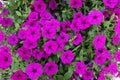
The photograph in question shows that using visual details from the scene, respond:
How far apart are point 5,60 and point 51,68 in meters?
0.22

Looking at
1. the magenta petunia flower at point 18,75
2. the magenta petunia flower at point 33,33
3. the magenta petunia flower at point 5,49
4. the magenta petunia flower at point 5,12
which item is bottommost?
the magenta petunia flower at point 18,75

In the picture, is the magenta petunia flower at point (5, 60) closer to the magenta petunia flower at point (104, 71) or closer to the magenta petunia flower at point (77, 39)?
the magenta petunia flower at point (77, 39)

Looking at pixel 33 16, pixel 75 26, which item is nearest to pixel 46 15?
pixel 33 16

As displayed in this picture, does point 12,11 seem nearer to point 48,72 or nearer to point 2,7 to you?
point 2,7

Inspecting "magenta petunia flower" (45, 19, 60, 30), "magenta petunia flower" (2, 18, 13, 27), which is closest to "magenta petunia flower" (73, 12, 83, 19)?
"magenta petunia flower" (45, 19, 60, 30)

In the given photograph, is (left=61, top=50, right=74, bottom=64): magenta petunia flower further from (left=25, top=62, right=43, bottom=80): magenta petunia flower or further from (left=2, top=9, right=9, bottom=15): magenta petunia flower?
(left=2, top=9, right=9, bottom=15): magenta petunia flower

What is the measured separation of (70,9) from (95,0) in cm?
14

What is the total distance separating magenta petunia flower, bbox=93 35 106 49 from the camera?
150 cm

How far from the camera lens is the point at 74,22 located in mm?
1555

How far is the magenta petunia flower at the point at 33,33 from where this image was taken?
4.84 feet

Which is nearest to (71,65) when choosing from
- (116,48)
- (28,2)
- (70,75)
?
(70,75)

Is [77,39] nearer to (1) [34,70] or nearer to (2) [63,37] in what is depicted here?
(2) [63,37]

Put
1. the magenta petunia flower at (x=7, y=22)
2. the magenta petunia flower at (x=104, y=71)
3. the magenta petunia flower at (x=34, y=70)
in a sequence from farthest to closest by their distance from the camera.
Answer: the magenta petunia flower at (x=7, y=22)
the magenta petunia flower at (x=104, y=71)
the magenta petunia flower at (x=34, y=70)

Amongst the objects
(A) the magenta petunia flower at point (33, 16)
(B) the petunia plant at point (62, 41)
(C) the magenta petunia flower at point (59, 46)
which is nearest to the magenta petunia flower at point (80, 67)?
(B) the petunia plant at point (62, 41)
